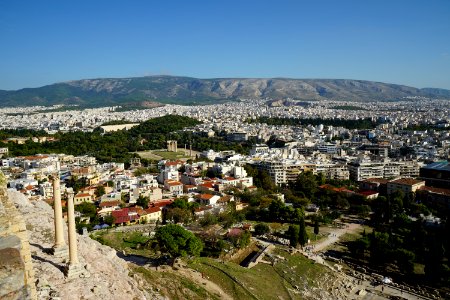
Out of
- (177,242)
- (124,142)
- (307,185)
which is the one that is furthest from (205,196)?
(124,142)

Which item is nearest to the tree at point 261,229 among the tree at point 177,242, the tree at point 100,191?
the tree at point 177,242

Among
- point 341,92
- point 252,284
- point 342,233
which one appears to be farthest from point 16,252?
point 341,92

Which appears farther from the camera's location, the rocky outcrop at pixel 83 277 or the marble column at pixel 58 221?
the marble column at pixel 58 221

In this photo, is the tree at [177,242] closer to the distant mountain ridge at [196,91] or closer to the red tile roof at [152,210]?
the red tile roof at [152,210]

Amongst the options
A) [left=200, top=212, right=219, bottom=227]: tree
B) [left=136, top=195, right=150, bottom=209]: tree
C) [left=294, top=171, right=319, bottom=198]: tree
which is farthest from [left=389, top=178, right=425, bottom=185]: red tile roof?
[left=136, top=195, right=150, bottom=209]: tree

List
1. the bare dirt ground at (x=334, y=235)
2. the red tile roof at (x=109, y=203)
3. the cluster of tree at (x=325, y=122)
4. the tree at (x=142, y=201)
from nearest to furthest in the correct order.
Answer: the bare dirt ground at (x=334, y=235) < the red tile roof at (x=109, y=203) < the tree at (x=142, y=201) < the cluster of tree at (x=325, y=122)

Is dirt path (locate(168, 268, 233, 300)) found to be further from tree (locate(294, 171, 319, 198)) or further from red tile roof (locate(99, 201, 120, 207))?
tree (locate(294, 171, 319, 198))
